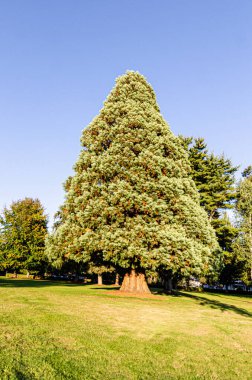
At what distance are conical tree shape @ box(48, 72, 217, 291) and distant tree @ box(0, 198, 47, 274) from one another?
30035 mm

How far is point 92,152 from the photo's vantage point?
2281 centimetres

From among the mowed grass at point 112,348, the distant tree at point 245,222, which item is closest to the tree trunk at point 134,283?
the mowed grass at point 112,348

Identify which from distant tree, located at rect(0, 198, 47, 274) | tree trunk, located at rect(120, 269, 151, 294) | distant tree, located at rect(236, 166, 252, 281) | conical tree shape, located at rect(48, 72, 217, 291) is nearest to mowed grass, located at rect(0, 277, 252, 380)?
conical tree shape, located at rect(48, 72, 217, 291)

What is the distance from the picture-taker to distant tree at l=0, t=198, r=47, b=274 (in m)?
48.5

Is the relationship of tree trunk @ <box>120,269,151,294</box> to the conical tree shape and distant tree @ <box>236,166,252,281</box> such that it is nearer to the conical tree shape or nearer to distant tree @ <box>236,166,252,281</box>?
the conical tree shape

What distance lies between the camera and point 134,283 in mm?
20812

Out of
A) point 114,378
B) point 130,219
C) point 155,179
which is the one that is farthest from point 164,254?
point 114,378

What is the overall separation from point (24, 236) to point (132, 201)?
118 ft

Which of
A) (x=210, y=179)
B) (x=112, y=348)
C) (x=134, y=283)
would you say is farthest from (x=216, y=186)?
(x=112, y=348)

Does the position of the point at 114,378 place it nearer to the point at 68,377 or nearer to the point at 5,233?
the point at 68,377

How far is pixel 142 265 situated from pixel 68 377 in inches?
539

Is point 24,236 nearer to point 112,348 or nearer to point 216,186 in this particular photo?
point 216,186

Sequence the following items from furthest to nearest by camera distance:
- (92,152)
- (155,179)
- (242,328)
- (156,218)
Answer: (92,152)
(155,179)
(156,218)
(242,328)

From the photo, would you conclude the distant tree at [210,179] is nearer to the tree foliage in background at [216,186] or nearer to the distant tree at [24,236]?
the tree foliage in background at [216,186]
